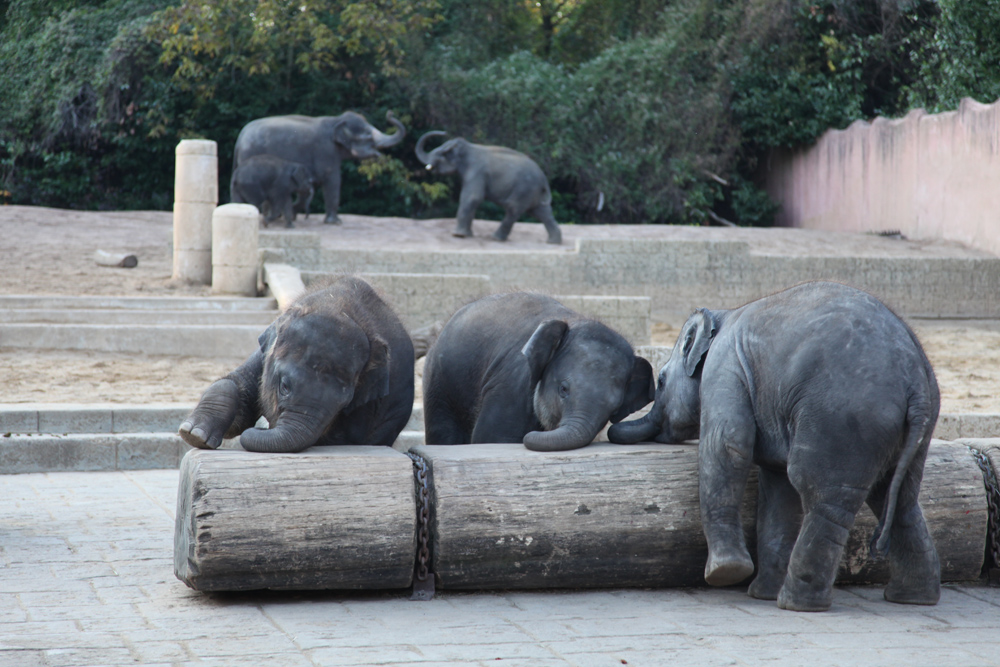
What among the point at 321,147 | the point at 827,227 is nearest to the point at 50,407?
the point at 321,147

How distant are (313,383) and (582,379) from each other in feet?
3.69

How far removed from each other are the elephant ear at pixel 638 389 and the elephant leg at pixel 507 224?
1465cm

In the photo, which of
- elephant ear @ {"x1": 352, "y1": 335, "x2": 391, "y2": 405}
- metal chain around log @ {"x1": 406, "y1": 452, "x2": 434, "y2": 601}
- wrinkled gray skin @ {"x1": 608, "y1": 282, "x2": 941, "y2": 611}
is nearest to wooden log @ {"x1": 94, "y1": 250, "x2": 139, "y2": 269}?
elephant ear @ {"x1": 352, "y1": 335, "x2": 391, "y2": 405}

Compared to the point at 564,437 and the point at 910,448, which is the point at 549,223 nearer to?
the point at 564,437

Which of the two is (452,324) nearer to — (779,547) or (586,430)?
(586,430)

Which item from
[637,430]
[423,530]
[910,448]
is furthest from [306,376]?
[910,448]

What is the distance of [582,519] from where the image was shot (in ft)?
14.6

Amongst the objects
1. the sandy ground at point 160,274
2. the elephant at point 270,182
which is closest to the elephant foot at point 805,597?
the sandy ground at point 160,274

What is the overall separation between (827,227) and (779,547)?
69.9 ft

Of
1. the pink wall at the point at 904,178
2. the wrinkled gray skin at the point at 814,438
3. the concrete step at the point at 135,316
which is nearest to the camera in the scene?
the wrinkled gray skin at the point at 814,438

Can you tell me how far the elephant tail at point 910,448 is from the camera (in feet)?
13.3

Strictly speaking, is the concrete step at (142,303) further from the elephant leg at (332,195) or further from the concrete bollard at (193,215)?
the elephant leg at (332,195)

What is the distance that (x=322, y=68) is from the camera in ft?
81.5

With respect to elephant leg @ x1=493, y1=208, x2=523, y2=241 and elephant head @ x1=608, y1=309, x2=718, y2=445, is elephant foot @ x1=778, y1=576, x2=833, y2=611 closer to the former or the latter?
elephant head @ x1=608, y1=309, x2=718, y2=445
